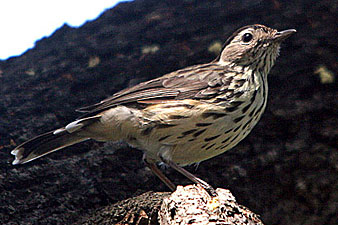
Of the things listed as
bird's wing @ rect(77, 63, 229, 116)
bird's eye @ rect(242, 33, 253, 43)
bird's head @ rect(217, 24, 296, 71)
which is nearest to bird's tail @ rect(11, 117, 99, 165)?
bird's wing @ rect(77, 63, 229, 116)

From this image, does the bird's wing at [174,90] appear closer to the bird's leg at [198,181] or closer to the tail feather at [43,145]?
the tail feather at [43,145]

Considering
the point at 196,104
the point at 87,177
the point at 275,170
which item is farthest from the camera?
the point at 275,170

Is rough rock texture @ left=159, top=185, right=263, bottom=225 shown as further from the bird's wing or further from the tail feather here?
the tail feather

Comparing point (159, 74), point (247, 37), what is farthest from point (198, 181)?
point (159, 74)

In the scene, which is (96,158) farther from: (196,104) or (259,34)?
(259,34)

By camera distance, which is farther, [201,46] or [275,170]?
[201,46]

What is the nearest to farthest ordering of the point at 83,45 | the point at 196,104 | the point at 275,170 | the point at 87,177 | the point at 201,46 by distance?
1. the point at 196,104
2. the point at 87,177
3. the point at 275,170
4. the point at 201,46
5. the point at 83,45

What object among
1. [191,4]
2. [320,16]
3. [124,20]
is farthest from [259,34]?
[124,20]

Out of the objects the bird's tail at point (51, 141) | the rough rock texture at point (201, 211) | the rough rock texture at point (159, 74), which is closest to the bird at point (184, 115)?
the bird's tail at point (51, 141)
